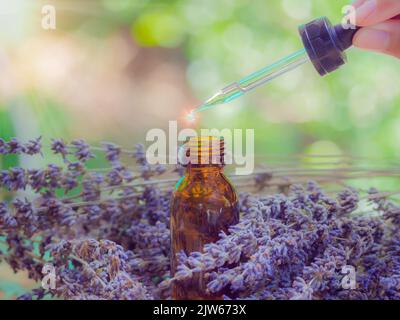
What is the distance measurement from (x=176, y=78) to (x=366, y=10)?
0.60 m

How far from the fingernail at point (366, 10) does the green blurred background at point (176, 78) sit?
418 mm

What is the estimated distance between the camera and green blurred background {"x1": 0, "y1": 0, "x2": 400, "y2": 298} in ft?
3.25

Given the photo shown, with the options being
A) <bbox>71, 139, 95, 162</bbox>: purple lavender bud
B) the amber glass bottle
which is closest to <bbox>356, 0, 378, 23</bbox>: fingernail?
the amber glass bottle

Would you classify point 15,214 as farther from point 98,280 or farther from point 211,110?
point 211,110

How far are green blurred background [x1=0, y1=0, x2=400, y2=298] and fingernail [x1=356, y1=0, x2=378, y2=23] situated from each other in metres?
0.42

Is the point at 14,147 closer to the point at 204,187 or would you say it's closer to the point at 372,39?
the point at 204,187

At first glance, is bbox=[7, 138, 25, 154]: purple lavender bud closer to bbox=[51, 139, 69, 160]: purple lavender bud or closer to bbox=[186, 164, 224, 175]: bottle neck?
bbox=[51, 139, 69, 160]: purple lavender bud

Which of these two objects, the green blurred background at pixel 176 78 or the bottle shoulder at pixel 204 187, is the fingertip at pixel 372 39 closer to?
the bottle shoulder at pixel 204 187

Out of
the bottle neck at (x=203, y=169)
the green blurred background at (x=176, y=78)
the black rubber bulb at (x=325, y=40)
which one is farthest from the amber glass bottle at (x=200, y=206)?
A: the green blurred background at (x=176, y=78)

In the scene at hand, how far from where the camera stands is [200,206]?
0.55 meters

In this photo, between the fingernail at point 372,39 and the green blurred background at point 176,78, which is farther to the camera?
the green blurred background at point 176,78

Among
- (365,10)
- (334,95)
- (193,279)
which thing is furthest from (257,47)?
(193,279)

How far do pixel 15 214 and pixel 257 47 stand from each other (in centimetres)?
56

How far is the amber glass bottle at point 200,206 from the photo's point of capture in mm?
554
